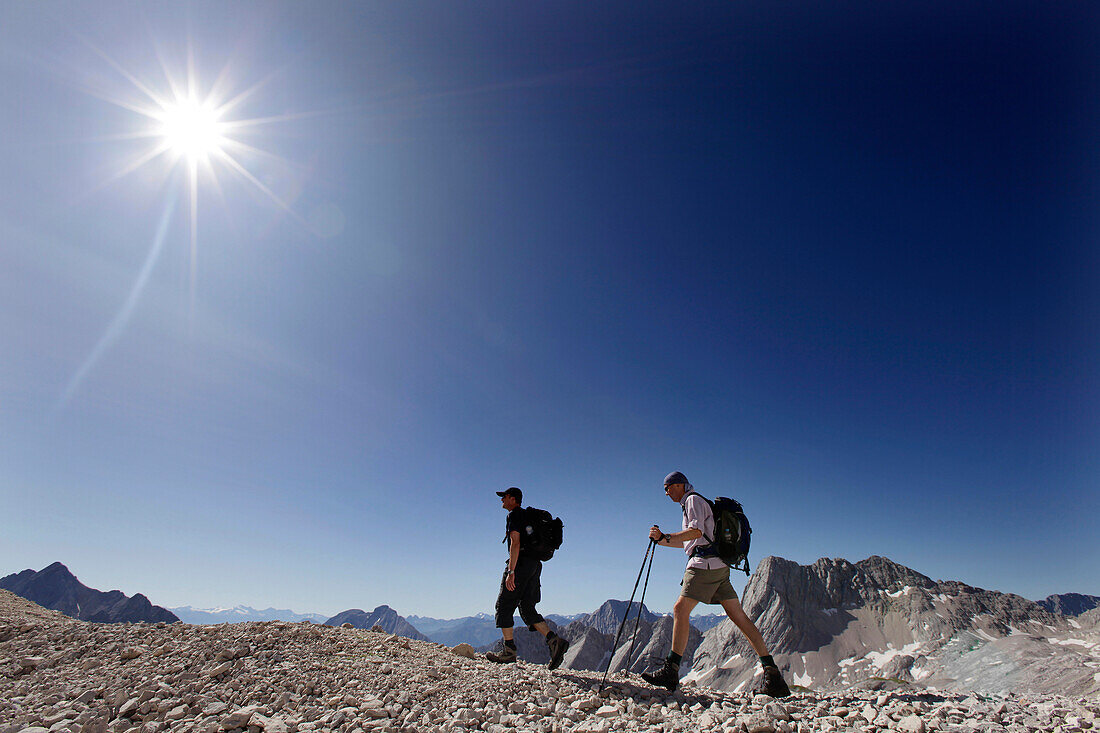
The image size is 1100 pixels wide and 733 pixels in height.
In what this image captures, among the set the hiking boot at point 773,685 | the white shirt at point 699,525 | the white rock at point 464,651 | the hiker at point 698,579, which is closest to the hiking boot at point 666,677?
the hiker at point 698,579

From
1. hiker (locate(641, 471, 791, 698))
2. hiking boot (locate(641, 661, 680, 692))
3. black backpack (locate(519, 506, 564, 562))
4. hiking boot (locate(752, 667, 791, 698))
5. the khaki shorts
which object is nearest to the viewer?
hiking boot (locate(752, 667, 791, 698))

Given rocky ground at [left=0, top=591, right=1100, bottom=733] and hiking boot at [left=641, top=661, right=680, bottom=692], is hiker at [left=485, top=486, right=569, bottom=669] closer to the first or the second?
rocky ground at [left=0, top=591, right=1100, bottom=733]

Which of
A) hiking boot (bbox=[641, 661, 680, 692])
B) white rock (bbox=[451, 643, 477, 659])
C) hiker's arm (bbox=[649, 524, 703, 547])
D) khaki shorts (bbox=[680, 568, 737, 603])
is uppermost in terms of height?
hiker's arm (bbox=[649, 524, 703, 547])

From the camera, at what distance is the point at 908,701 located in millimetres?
6277

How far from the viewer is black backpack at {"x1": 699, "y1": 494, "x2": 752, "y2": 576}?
→ 7.88 m

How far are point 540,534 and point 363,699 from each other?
4.98 metres

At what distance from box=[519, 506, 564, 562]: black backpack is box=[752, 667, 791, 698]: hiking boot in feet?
16.4

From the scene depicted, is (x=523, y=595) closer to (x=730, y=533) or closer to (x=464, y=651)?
Answer: (x=464, y=651)

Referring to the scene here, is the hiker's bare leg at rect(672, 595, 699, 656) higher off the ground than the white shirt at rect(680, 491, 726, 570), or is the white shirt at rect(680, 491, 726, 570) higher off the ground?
the white shirt at rect(680, 491, 726, 570)

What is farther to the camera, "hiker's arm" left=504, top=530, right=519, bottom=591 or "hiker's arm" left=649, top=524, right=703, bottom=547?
"hiker's arm" left=504, top=530, right=519, bottom=591

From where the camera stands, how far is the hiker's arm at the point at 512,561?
1010cm

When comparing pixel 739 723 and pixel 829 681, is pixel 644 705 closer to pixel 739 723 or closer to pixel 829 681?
pixel 739 723

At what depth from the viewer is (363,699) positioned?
256 inches

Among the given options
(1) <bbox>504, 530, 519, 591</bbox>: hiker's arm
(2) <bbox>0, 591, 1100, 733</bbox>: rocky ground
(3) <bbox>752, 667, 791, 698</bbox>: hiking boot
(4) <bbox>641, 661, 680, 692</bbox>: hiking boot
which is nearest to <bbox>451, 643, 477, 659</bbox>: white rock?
(2) <bbox>0, 591, 1100, 733</bbox>: rocky ground
